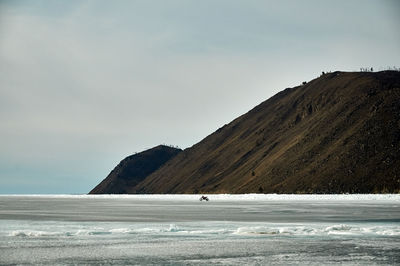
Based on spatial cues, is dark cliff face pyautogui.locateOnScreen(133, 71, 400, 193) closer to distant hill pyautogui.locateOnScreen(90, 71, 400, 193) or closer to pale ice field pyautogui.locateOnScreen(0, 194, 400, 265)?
distant hill pyautogui.locateOnScreen(90, 71, 400, 193)

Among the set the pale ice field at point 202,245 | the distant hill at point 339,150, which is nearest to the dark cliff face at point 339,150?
the distant hill at point 339,150

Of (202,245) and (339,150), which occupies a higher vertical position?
(339,150)

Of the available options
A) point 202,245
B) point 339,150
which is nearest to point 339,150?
point 339,150

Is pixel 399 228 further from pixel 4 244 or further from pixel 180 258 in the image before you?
pixel 4 244

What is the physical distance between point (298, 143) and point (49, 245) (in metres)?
154

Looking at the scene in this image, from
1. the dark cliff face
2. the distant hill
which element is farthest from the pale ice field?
the dark cliff face

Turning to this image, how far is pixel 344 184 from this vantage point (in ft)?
440

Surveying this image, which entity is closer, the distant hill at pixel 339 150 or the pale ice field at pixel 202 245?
the pale ice field at pixel 202 245

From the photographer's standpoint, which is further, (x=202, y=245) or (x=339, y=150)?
(x=339, y=150)

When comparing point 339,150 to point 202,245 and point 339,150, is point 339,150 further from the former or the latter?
point 202,245

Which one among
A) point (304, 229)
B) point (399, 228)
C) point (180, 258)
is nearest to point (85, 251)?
point (180, 258)

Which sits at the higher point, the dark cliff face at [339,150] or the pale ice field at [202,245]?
the dark cliff face at [339,150]

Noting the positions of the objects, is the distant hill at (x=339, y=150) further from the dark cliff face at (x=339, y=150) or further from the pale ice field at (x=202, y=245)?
the pale ice field at (x=202, y=245)

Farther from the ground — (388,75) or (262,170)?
(388,75)
